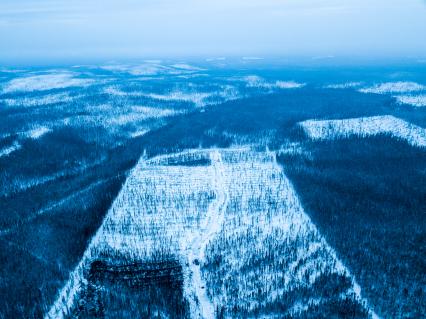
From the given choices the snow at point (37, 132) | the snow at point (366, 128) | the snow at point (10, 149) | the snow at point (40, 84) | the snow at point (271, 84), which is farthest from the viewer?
the snow at point (40, 84)

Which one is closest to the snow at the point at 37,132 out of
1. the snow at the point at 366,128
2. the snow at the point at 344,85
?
the snow at the point at 366,128

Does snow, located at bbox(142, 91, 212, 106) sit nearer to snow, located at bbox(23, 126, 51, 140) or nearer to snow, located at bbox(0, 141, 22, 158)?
snow, located at bbox(23, 126, 51, 140)

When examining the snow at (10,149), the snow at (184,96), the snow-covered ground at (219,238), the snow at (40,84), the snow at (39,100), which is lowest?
the snow-covered ground at (219,238)

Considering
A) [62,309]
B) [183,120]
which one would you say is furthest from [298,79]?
[62,309]

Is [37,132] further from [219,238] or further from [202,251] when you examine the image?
[202,251]

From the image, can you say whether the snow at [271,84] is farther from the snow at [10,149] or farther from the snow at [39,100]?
the snow at [10,149]

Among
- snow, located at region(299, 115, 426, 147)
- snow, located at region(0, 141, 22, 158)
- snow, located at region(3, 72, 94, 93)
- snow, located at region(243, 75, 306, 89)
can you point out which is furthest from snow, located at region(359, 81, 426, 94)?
snow, located at region(3, 72, 94, 93)

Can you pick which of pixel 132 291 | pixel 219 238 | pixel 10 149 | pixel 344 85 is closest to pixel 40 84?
pixel 10 149
